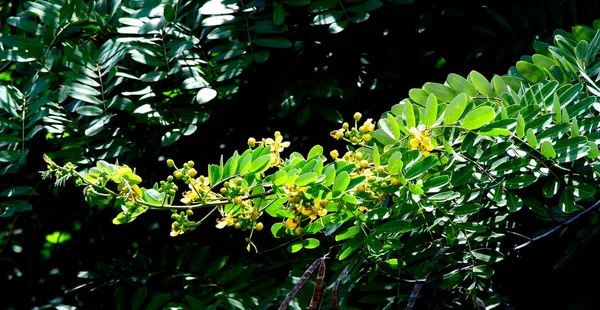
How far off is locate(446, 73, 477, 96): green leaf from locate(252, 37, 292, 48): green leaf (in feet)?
1.76

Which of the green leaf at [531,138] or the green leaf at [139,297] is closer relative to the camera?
the green leaf at [531,138]

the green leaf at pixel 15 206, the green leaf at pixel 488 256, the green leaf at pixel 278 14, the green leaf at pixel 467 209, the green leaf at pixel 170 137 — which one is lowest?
the green leaf at pixel 15 206

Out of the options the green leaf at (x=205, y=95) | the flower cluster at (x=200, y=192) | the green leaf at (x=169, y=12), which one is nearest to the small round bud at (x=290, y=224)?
the flower cluster at (x=200, y=192)

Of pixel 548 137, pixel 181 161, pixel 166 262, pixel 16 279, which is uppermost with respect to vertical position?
pixel 548 137

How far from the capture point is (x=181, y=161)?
196cm

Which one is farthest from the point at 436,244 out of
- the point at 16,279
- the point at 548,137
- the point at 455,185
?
the point at 16,279

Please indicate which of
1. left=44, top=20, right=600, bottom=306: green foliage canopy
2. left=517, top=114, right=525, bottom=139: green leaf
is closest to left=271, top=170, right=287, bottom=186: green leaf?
left=44, top=20, right=600, bottom=306: green foliage canopy

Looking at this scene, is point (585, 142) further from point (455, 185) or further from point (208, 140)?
point (208, 140)

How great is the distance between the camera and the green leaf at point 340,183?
0.98m

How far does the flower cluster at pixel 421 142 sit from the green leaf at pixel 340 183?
0.12 m

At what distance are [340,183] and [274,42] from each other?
30.2 inches

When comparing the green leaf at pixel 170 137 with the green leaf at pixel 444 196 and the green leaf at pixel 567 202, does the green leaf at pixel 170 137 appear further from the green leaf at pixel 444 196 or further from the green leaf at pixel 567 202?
the green leaf at pixel 567 202

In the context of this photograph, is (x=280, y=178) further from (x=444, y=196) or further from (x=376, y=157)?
(x=444, y=196)

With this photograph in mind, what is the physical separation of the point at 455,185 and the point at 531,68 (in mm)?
362
